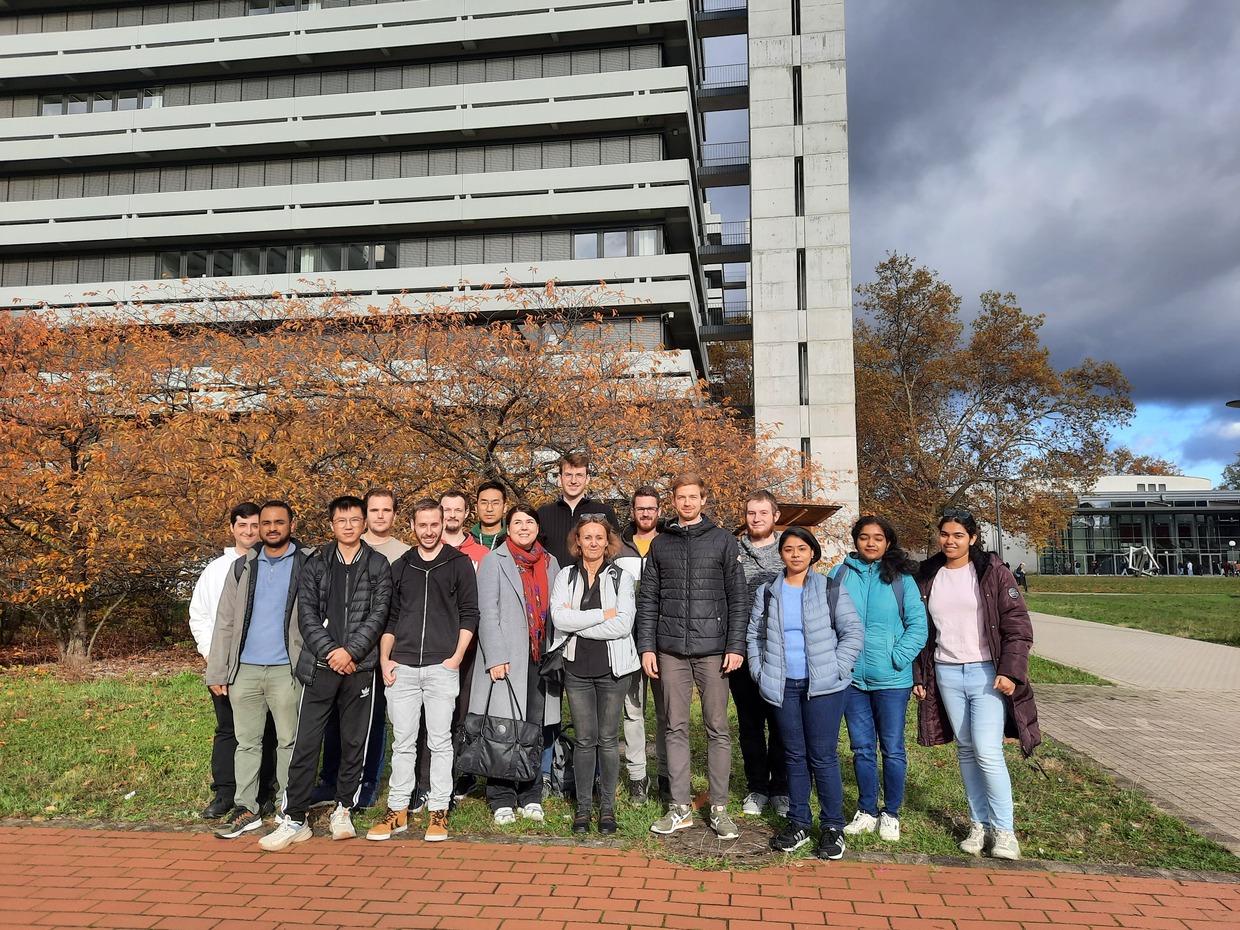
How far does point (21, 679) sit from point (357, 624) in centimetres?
907

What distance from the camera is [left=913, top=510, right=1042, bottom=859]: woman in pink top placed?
4.79m

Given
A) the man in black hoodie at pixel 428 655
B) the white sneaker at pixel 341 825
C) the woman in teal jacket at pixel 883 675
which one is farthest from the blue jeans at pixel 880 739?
the white sneaker at pixel 341 825

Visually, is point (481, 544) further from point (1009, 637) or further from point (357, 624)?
point (1009, 637)

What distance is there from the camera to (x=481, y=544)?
5945mm

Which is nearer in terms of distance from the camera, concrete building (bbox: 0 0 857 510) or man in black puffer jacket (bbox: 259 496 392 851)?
man in black puffer jacket (bbox: 259 496 392 851)

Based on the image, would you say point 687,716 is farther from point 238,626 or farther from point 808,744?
point 238,626

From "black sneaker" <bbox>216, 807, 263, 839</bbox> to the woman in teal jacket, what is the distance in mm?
3633

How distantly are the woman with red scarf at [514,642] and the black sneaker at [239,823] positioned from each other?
1427mm

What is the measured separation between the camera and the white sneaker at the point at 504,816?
16.9 ft

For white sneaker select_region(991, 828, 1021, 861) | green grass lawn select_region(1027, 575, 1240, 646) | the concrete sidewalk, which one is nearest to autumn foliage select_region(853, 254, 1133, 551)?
green grass lawn select_region(1027, 575, 1240, 646)

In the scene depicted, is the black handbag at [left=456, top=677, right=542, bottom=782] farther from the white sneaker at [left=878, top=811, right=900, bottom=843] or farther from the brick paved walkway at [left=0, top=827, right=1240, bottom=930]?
the white sneaker at [left=878, top=811, right=900, bottom=843]

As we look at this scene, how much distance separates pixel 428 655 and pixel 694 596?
167 cm

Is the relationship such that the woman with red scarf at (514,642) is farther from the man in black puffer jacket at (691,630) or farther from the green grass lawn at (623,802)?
the man in black puffer jacket at (691,630)

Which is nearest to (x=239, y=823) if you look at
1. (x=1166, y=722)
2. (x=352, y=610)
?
(x=352, y=610)
